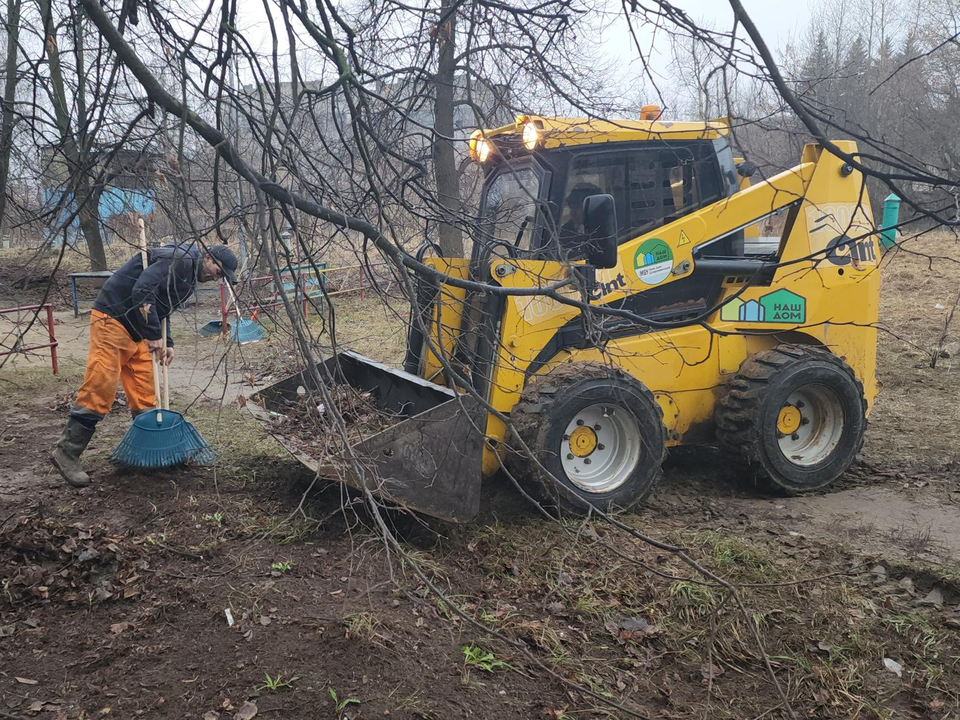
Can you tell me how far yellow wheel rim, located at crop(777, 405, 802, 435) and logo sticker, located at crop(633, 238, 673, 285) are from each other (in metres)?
1.30

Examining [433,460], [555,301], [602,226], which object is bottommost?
[433,460]

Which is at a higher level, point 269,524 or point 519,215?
point 519,215

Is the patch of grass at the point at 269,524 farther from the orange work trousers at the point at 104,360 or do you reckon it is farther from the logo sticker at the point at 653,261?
the logo sticker at the point at 653,261

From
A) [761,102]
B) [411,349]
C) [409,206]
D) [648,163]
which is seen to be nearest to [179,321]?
[411,349]

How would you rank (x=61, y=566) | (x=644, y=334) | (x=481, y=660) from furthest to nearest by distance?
(x=644, y=334) → (x=61, y=566) → (x=481, y=660)

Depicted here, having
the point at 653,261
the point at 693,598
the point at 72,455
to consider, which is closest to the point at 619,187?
the point at 653,261

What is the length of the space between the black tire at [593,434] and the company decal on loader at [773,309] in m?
0.99

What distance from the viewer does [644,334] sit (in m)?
5.12

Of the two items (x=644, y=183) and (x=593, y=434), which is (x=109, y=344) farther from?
(x=644, y=183)

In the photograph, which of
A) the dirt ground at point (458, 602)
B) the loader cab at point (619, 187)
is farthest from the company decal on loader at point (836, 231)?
the dirt ground at point (458, 602)

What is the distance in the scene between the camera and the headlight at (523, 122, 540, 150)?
4676mm

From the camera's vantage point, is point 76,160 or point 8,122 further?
point 8,122

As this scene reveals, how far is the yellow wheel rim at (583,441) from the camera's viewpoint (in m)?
4.98

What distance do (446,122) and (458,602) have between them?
249 cm
